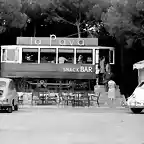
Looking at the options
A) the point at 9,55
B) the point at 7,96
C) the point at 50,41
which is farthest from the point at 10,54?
the point at 7,96

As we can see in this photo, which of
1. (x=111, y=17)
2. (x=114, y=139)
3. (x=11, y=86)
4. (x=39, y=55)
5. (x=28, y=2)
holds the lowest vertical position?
(x=114, y=139)

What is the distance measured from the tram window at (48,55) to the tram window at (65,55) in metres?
0.45

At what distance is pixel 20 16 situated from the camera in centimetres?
4112

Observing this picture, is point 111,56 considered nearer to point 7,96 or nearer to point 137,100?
point 137,100

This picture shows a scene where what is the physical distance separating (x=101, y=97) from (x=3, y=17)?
11.7 m

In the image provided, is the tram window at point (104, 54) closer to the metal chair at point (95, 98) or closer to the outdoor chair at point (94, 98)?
the metal chair at point (95, 98)

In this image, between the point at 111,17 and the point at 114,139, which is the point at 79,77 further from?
the point at 114,139

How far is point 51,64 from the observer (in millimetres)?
35406

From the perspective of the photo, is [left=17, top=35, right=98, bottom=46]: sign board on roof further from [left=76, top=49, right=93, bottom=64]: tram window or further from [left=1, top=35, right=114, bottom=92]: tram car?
[left=76, top=49, right=93, bottom=64]: tram window

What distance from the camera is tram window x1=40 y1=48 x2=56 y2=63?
35547mm

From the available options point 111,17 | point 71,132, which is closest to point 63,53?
point 111,17

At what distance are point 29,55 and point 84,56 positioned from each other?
408 cm

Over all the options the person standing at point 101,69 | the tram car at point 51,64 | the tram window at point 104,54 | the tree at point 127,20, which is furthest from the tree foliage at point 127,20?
the person standing at point 101,69

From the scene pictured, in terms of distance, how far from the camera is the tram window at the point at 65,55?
116 feet
